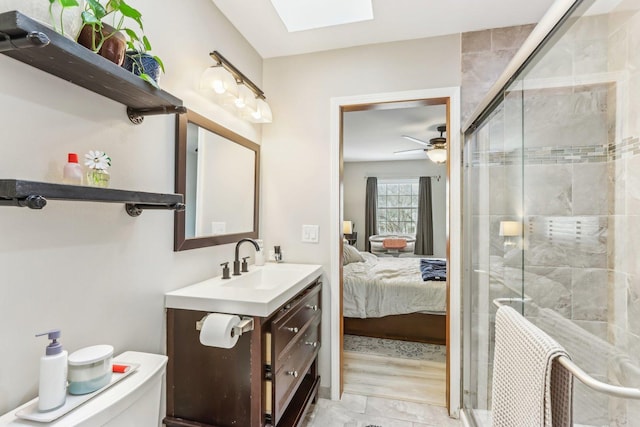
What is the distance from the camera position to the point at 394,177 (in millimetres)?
6844

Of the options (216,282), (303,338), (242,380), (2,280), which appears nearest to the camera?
(2,280)

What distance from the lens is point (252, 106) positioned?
6.73ft

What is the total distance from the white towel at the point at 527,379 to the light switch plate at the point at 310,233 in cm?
132

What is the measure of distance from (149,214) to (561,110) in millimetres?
2175

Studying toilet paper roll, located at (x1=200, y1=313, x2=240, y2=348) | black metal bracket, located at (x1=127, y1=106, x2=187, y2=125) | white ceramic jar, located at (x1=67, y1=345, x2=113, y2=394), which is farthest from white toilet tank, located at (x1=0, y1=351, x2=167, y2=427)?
black metal bracket, located at (x1=127, y1=106, x2=187, y2=125)

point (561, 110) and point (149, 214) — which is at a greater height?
point (561, 110)

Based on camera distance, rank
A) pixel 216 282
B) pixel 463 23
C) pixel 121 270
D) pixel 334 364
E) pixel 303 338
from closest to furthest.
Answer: pixel 121 270 → pixel 216 282 → pixel 303 338 → pixel 463 23 → pixel 334 364

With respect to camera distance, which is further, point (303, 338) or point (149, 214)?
point (303, 338)

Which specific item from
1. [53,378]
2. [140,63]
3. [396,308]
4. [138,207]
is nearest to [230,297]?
[138,207]

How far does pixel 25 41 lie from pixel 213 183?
1.14 meters

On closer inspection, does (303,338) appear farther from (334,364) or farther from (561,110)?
(561,110)

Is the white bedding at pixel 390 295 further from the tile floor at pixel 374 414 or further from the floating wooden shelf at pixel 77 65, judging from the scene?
the floating wooden shelf at pixel 77 65

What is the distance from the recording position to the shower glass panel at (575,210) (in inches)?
59.6

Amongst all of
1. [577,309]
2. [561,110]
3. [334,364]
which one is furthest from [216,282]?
[561,110]
